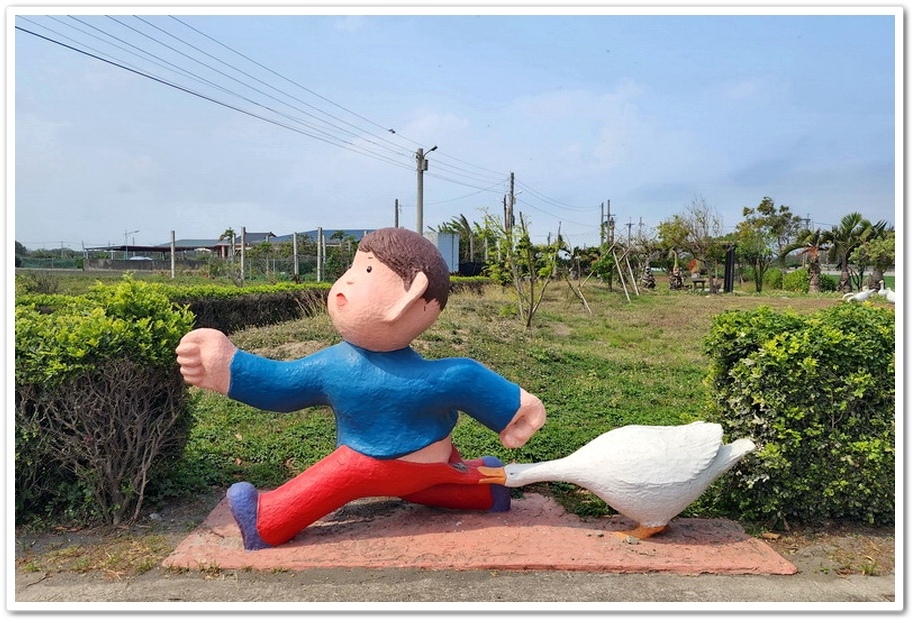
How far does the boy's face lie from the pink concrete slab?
3.30 ft

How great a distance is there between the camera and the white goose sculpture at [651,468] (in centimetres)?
345

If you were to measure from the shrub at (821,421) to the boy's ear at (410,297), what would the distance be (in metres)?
1.84

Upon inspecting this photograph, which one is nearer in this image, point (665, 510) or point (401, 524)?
point (665, 510)

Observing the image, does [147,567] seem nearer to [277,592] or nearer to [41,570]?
[41,570]

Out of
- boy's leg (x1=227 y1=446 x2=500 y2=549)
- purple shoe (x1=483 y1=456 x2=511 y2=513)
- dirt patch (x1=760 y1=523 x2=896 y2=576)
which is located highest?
boy's leg (x1=227 y1=446 x2=500 y2=549)

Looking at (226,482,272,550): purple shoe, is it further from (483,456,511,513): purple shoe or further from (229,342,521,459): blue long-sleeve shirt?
(483,456,511,513): purple shoe

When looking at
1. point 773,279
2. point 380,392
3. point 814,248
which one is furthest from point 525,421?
point 773,279

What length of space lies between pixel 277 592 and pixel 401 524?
0.86m

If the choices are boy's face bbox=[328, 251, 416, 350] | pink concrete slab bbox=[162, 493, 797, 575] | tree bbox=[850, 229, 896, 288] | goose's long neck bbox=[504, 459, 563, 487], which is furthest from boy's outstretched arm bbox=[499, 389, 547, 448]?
tree bbox=[850, 229, 896, 288]

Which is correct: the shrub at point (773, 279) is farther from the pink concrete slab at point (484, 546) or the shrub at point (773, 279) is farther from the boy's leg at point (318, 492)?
the boy's leg at point (318, 492)

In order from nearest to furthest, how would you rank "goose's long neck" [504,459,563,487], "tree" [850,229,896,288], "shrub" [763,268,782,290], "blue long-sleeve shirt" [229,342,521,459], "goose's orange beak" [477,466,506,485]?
1. "blue long-sleeve shirt" [229,342,521,459]
2. "goose's long neck" [504,459,563,487]
3. "goose's orange beak" [477,466,506,485]
4. "tree" [850,229,896,288]
5. "shrub" [763,268,782,290]

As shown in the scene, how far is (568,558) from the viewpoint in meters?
3.34

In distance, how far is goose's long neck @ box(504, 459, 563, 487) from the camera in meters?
3.63

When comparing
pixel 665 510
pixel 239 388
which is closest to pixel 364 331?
pixel 239 388
